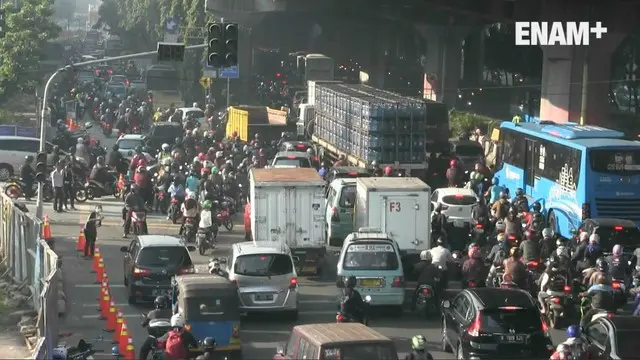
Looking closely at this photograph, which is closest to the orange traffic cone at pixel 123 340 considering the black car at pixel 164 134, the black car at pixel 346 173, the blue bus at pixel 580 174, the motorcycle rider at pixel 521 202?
the motorcycle rider at pixel 521 202

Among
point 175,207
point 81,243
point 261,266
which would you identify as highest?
point 261,266

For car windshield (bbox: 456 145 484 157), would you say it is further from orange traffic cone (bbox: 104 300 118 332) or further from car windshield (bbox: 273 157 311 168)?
orange traffic cone (bbox: 104 300 118 332)

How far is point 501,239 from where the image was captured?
2972cm

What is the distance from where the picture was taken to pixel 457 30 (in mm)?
74250

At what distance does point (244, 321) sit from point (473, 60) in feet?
200

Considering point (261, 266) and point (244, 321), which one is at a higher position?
point (261, 266)

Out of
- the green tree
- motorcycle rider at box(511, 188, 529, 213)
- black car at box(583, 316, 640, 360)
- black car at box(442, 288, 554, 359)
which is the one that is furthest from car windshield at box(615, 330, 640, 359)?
the green tree

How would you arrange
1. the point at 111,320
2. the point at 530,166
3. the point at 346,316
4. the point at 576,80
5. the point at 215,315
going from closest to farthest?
1. the point at 215,315
2. the point at 346,316
3. the point at 111,320
4. the point at 530,166
5. the point at 576,80

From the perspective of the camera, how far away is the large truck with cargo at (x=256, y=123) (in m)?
55.9

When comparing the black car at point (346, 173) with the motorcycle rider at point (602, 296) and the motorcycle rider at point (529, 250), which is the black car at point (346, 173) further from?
the motorcycle rider at point (602, 296)

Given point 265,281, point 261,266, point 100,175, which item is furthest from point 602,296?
point 100,175

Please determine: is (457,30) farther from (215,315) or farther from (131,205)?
(215,315)

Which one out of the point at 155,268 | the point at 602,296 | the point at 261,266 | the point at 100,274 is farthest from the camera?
the point at 100,274

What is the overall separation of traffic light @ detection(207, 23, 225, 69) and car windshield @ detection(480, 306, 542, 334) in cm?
1535
